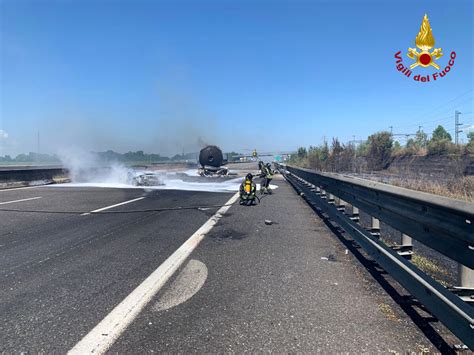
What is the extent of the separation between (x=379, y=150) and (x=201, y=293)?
28444 millimetres

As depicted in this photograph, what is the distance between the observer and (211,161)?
2850 cm

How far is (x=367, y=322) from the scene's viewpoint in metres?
3.21

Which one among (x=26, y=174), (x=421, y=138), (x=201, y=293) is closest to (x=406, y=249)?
(x=201, y=293)

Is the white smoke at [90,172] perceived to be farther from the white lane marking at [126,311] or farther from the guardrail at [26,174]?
the white lane marking at [126,311]

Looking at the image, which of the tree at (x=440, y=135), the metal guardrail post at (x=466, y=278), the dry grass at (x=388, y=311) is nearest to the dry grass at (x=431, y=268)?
the dry grass at (x=388, y=311)

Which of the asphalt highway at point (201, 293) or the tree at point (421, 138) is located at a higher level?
the tree at point (421, 138)

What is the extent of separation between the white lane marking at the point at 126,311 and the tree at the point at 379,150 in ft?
83.0

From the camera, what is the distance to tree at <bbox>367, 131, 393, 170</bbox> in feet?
91.5

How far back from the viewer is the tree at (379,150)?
27875 mm

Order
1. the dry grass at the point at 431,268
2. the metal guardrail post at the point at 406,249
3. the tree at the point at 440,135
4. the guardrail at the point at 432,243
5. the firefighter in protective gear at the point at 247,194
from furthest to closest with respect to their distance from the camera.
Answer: the tree at the point at 440,135, the firefighter in protective gear at the point at 247,194, the dry grass at the point at 431,268, the metal guardrail post at the point at 406,249, the guardrail at the point at 432,243

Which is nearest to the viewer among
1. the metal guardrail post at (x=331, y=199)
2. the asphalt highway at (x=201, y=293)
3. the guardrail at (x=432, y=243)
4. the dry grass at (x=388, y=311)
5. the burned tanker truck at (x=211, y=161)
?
the guardrail at (x=432, y=243)

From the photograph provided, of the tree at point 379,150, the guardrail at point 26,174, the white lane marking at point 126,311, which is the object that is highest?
the tree at point 379,150

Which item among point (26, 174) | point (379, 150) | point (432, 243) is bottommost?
point (432, 243)

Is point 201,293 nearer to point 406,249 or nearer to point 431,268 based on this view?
point 406,249
